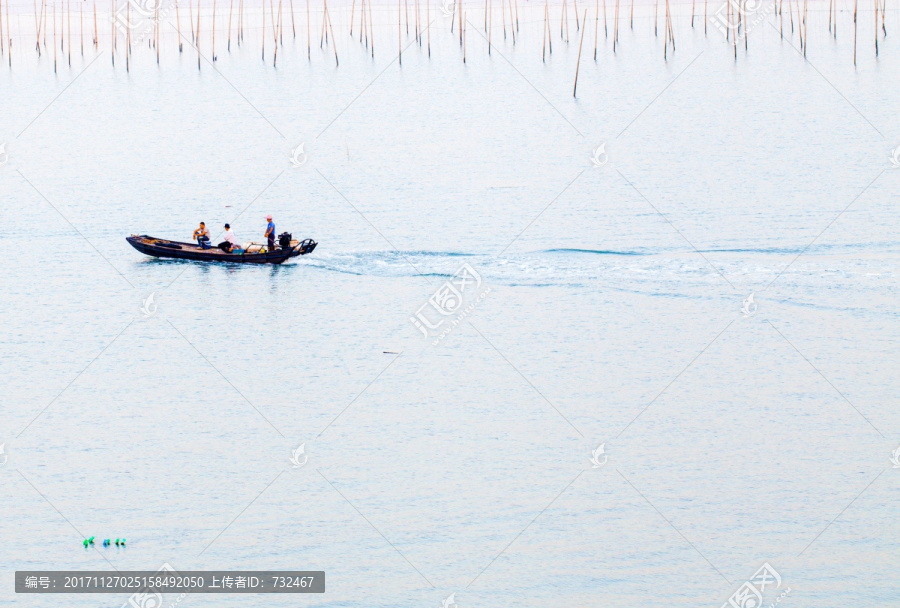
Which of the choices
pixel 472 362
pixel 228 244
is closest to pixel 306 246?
pixel 228 244

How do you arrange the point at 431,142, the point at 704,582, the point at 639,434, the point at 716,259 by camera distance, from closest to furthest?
the point at 704,582 → the point at 639,434 → the point at 716,259 → the point at 431,142

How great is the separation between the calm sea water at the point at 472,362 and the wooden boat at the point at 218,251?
0.55 m

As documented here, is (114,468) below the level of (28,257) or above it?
below

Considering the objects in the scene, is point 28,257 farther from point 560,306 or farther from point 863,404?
point 863,404

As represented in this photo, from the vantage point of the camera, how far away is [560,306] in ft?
139

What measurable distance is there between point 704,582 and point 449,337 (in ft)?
48.5

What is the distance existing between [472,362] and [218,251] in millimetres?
13163

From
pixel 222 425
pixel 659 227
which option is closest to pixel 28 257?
pixel 222 425

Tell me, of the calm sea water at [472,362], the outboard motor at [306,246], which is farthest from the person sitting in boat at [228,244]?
the outboard motor at [306,246]

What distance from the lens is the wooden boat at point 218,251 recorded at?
4759cm

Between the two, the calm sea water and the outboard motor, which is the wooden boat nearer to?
the outboard motor

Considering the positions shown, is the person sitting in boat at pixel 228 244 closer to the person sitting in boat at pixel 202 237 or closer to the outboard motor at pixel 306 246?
the person sitting in boat at pixel 202 237

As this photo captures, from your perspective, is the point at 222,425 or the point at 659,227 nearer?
the point at 222,425

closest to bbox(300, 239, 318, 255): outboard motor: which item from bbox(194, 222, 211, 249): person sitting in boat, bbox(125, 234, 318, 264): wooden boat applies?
bbox(125, 234, 318, 264): wooden boat
